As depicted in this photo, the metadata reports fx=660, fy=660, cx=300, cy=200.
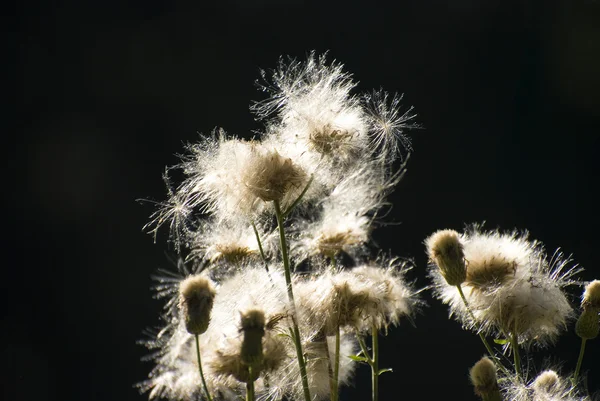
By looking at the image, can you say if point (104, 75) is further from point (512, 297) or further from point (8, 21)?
point (512, 297)

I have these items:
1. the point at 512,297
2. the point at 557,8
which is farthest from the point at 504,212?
the point at 512,297

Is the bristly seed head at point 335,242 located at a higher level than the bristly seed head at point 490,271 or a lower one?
higher

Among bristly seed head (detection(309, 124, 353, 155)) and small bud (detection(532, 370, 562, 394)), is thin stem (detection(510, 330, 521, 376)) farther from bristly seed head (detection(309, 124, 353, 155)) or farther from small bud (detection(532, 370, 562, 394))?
bristly seed head (detection(309, 124, 353, 155))

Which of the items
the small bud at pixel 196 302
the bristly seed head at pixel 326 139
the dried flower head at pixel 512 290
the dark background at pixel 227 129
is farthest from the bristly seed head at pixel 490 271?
the dark background at pixel 227 129

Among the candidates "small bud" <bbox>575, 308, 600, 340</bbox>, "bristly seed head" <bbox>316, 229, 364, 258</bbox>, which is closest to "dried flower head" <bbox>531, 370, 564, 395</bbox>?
"small bud" <bbox>575, 308, 600, 340</bbox>

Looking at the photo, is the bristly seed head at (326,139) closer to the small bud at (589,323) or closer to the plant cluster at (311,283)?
the plant cluster at (311,283)

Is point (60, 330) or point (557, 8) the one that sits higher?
point (557, 8)

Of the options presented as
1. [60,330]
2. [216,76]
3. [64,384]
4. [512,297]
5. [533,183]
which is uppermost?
[216,76]

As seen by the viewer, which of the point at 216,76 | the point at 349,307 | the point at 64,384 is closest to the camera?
the point at 349,307
